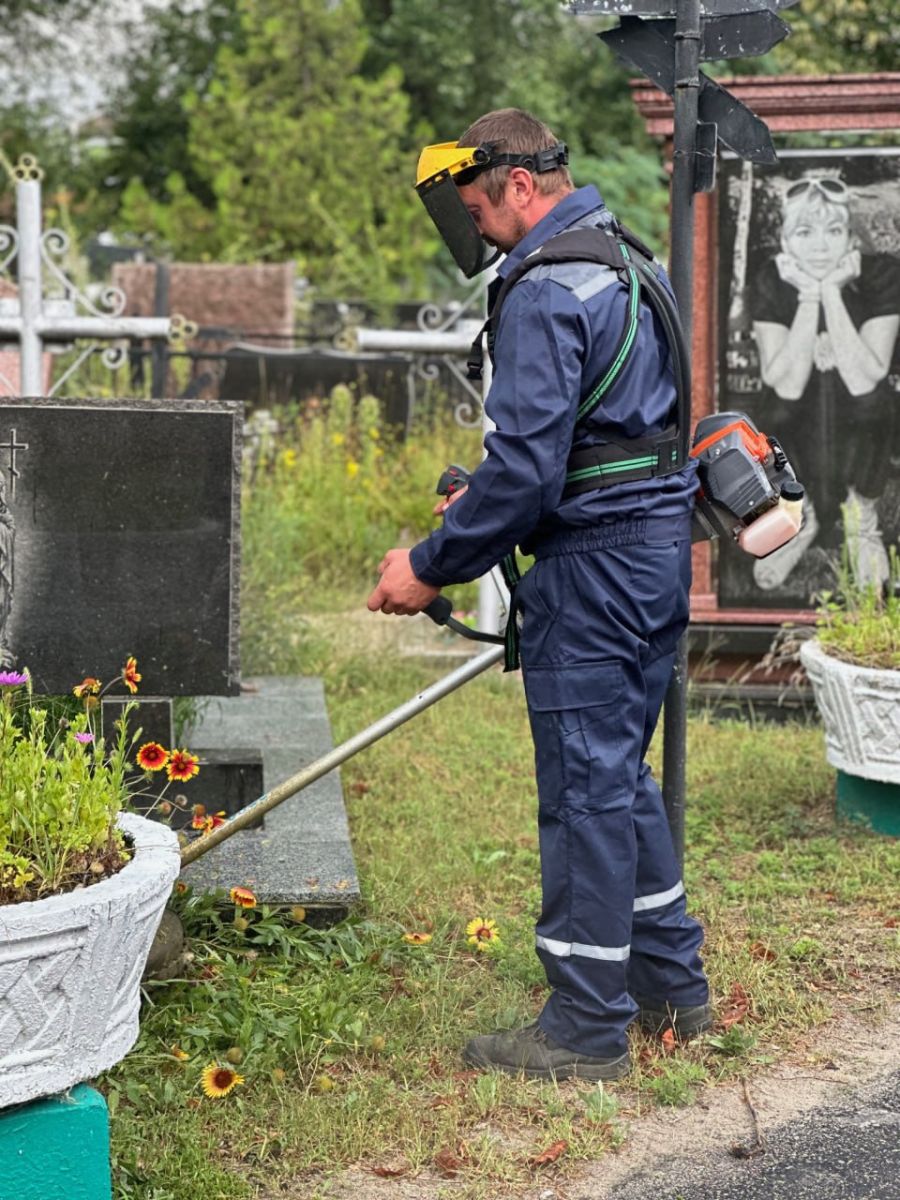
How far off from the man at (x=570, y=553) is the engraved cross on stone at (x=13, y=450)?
4.53ft

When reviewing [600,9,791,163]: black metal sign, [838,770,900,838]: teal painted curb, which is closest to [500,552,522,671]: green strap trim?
[600,9,791,163]: black metal sign

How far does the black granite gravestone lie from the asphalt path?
2.02 metres

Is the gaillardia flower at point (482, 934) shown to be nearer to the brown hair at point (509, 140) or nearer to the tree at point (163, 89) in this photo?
the brown hair at point (509, 140)

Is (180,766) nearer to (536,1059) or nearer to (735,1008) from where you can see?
(536,1059)

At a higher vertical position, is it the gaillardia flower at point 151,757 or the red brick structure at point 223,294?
the red brick structure at point 223,294

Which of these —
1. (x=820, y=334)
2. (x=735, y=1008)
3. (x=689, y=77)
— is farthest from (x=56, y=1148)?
(x=820, y=334)

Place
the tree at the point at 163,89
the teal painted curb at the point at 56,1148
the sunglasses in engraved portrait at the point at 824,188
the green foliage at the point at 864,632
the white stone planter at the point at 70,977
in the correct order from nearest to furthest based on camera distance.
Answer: the white stone planter at the point at 70,977 < the teal painted curb at the point at 56,1148 < the green foliage at the point at 864,632 < the sunglasses in engraved portrait at the point at 824,188 < the tree at the point at 163,89

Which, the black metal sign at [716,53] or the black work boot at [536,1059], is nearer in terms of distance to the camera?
the black work boot at [536,1059]

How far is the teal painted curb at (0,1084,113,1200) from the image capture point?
2.77 metres

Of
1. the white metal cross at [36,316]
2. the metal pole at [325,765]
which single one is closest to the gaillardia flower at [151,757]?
the metal pole at [325,765]

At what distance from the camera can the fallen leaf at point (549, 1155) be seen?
10.9 feet

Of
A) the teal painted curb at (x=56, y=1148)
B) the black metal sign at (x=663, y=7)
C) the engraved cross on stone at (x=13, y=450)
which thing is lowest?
the teal painted curb at (x=56, y=1148)

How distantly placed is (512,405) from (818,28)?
45.2ft

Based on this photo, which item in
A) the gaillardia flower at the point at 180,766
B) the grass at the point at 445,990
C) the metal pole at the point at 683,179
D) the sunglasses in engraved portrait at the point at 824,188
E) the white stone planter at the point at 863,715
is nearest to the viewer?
the grass at the point at 445,990
